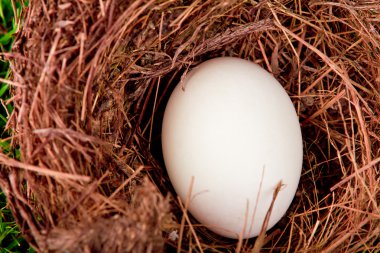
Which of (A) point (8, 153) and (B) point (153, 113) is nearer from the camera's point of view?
(A) point (8, 153)

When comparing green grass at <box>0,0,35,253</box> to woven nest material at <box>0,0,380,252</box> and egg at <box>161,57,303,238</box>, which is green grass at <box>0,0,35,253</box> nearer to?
woven nest material at <box>0,0,380,252</box>

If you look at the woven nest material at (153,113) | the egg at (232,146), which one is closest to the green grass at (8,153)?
the woven nest material at (153,113)

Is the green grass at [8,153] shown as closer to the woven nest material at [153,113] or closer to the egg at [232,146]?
the woven nest material at [153,113]

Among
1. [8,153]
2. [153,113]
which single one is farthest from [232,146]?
[8,153]

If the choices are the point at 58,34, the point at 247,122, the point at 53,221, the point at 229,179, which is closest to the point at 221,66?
the point at 247,122

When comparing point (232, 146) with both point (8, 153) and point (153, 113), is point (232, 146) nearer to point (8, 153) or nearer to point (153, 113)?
point (153, 113)

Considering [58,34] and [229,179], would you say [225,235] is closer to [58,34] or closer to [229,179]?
[229,179]

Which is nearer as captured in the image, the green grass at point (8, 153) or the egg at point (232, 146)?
the egg at point (232, 146)
